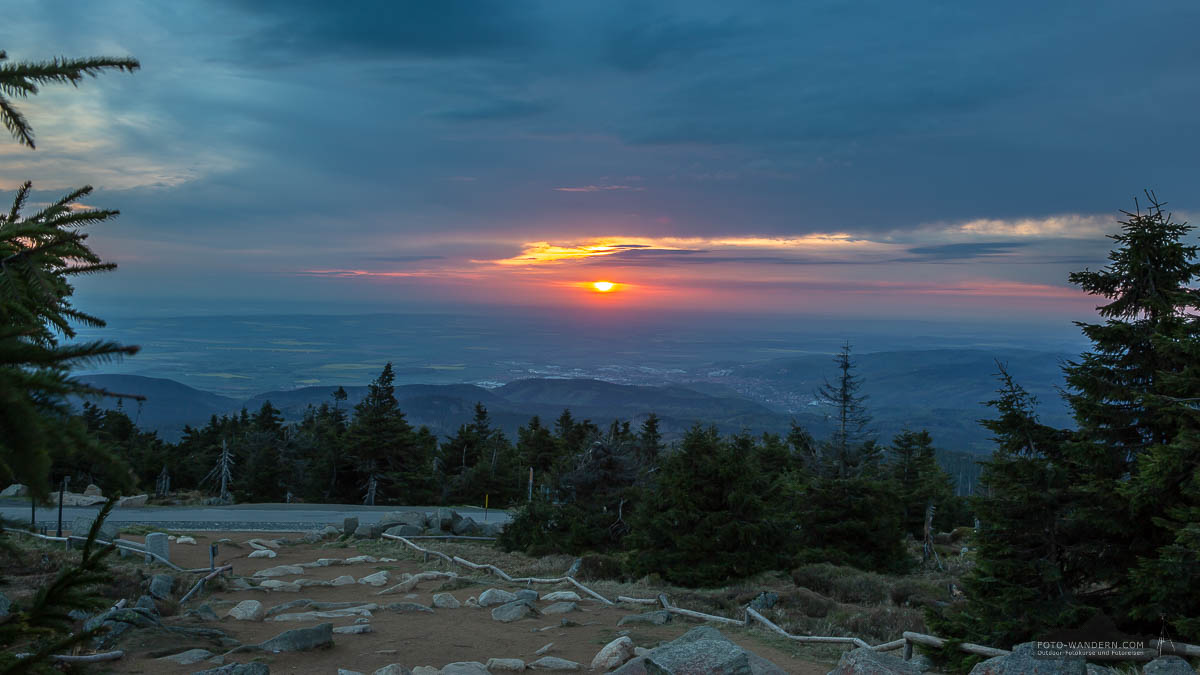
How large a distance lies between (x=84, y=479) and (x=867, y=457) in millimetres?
36814

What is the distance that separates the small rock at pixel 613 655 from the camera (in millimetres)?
8492

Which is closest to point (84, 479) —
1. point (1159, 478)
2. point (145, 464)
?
point (145, 464)

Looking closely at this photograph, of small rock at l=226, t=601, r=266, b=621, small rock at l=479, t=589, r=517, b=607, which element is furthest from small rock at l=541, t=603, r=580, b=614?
small rock at l=226, t=601, r=266, b=621

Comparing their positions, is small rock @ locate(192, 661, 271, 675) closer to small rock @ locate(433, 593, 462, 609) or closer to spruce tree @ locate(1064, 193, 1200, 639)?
small rock @ locate(433, 593, 462, 609)

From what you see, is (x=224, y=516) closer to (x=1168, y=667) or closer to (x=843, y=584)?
(x=843, y=584)

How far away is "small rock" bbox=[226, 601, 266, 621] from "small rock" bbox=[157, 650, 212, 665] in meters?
2.97

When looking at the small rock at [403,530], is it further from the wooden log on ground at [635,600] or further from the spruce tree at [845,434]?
the spruce tree at [845,434]

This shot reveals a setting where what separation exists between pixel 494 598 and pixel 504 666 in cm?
450

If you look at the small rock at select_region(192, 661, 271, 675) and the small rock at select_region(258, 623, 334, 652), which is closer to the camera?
the small rock at select_region(192, 661, 271, 675)

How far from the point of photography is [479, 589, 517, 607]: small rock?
12797 millimetres

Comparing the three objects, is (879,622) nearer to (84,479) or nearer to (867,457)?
(867,457)

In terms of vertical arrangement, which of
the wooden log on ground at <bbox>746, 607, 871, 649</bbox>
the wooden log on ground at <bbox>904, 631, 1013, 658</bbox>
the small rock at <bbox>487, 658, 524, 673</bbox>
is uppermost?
the wooden log on ground at <bbox>904, 631, 1013, 658</bbox>

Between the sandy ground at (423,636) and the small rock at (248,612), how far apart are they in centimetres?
16

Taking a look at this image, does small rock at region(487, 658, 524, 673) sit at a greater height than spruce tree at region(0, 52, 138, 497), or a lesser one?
lesser
